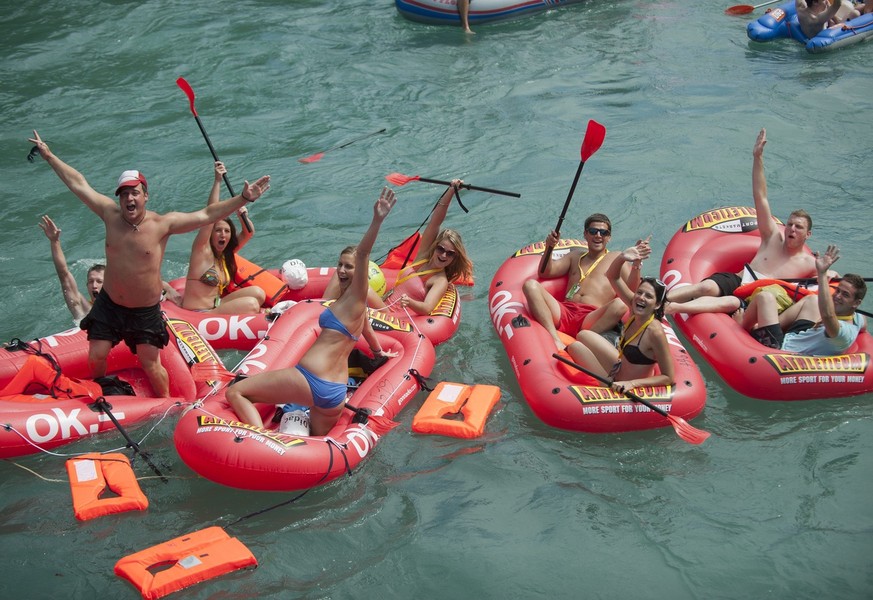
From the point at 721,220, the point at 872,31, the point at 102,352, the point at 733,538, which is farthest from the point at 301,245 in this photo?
the point at 872,31

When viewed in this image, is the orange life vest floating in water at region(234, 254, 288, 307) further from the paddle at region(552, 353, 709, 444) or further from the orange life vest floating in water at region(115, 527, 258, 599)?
the paddle at region(552, 353, 709, 444)

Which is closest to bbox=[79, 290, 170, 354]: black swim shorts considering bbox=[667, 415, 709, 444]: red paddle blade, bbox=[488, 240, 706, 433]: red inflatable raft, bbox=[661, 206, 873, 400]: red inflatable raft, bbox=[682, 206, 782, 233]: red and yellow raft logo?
bbox=[488, 240, 706, 433]: red inflatable raft

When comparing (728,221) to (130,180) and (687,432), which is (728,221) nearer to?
(687,432)

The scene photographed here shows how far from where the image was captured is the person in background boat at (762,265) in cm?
685

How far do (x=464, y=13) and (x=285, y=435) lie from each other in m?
10.00

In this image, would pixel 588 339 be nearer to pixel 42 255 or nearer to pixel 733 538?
pixel 733 538

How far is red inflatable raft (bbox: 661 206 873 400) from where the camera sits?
616cm

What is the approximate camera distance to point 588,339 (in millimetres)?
6363

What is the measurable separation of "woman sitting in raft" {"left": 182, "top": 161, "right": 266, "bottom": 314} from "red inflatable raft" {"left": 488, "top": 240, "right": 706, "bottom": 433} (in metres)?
2.08

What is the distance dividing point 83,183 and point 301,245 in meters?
3.48

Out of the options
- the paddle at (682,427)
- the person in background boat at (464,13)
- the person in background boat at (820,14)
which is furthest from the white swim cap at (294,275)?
the person in background boat at (820,14)

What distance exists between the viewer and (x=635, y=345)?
19.6 ft

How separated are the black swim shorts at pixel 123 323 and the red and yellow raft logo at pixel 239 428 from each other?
841 mm

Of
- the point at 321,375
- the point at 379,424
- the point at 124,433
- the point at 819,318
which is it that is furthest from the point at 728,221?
the point at 124,433
